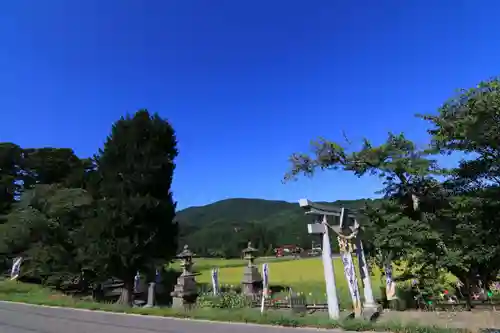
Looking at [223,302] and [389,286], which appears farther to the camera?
[223,302]

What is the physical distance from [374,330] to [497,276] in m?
10.7

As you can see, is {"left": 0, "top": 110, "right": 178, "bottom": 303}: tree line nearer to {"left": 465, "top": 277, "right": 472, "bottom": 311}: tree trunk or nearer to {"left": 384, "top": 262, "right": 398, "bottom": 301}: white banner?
{"left": 384, "top": 262, "right": 398, "bottom": 301}: white banner

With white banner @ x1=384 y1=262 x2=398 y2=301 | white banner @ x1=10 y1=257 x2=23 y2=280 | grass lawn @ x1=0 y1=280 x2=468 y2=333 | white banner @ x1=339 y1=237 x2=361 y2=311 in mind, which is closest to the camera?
grass lawn @ x1=0 y1=280 x2=468 y2=333

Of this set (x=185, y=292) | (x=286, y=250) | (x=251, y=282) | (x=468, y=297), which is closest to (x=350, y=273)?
(x=468, y=297)

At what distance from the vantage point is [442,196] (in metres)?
14.5

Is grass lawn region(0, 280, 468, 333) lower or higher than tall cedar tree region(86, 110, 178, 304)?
lower

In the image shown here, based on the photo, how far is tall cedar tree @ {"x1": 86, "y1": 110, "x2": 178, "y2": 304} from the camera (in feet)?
56.1

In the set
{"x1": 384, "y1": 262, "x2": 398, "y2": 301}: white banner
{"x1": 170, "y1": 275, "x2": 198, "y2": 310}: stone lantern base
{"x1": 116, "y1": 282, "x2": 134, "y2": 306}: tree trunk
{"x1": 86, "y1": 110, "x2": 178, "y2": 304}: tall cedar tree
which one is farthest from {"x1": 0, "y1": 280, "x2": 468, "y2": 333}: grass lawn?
{"x1": 170, "y1": 275, "x2": 198, "y2": 310}: stone lantern base

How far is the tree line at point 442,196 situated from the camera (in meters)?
11.5

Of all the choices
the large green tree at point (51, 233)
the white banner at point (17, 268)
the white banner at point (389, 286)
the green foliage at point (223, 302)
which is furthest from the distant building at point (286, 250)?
the white banner at point (389, 286)

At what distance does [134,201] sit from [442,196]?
46.8ft

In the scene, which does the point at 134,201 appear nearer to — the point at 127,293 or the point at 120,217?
the point at 120,217

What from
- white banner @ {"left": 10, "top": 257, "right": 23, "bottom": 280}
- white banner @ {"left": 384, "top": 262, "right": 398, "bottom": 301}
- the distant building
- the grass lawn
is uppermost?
the distant building

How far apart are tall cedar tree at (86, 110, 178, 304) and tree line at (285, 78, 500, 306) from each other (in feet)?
26.2
